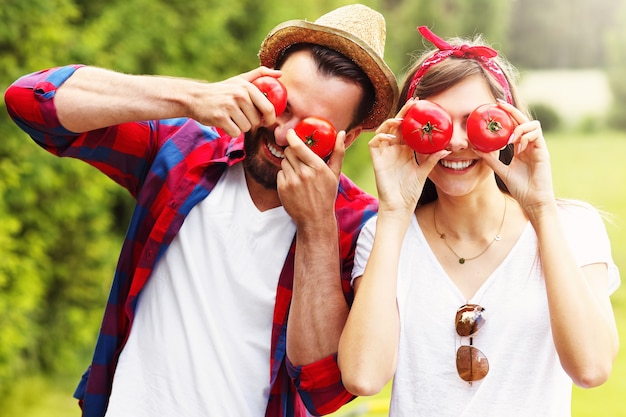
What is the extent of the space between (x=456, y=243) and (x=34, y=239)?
12.9 feet

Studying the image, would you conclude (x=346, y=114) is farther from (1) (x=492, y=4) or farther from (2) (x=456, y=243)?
(1) (x=492, y=4)

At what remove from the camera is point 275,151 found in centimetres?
276

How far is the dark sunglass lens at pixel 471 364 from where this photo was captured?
7.95 ft

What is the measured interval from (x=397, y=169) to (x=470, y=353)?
2.10 feet

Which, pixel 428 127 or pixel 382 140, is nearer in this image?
pixel 428 127

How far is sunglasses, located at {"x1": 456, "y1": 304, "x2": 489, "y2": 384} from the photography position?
7.95 feet

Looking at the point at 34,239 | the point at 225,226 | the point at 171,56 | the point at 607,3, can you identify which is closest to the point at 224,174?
the point at 225,226

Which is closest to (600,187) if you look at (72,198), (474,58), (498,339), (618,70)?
(618,70)

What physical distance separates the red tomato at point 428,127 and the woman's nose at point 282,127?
1.32 ft

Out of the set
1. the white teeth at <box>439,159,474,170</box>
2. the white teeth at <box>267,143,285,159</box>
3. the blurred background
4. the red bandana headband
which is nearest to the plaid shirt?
the white teeth at <box>267,143,285,159</box>

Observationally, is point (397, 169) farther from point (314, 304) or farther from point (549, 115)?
point (549, 115)

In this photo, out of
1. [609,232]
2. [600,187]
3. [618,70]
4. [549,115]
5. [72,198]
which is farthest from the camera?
[549,115]

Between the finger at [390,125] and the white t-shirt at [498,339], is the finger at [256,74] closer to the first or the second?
the finger at [390,125]

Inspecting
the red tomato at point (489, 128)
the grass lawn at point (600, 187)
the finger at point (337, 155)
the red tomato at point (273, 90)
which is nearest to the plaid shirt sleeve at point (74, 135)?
the red tomato at point (273, 90)
